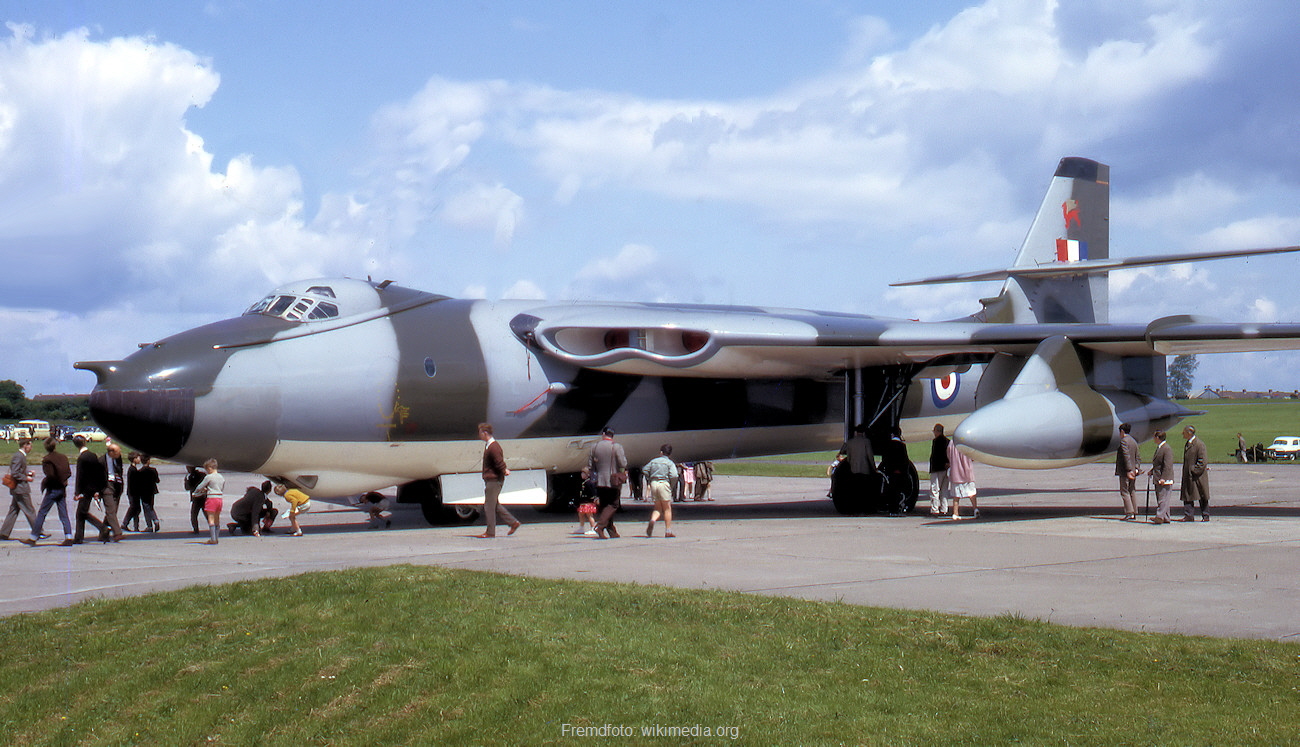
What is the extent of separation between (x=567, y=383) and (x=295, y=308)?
386cm

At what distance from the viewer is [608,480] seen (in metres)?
14.0

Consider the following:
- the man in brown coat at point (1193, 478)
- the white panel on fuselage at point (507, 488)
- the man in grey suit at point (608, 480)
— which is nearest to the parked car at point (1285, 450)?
the man in brown coat at point (1193, 478)

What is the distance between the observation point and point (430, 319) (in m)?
15.4

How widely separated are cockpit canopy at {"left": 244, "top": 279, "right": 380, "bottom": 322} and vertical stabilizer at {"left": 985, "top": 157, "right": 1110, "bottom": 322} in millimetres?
11385

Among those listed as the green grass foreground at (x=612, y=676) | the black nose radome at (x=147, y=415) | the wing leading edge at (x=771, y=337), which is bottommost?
the green grass foreground at (x=612, y=676)

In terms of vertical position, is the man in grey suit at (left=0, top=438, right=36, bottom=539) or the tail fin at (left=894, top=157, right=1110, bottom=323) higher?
the tail fin at (left=894, top=157, right=1110, bottom=323)

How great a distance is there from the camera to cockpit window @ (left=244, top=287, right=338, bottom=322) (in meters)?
Answer: 14.5

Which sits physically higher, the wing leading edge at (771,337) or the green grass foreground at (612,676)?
the wing leading edge at (771,337)

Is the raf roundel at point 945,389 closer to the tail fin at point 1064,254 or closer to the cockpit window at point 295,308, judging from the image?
the tail fin at point 1064,254

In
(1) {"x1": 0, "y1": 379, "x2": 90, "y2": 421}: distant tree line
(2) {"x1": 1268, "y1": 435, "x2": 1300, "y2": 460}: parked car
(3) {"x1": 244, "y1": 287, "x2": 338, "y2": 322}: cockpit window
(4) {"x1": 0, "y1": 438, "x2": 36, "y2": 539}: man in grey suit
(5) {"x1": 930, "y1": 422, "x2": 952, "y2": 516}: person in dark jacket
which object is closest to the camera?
(3) {"x1": 244, "y1": 287, "x2": 338, "y2": 322}: cockpit window

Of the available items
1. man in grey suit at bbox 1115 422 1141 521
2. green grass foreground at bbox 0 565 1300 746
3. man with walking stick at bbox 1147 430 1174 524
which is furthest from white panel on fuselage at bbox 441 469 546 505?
man with walking stick at bbox 1147 430 1174 524

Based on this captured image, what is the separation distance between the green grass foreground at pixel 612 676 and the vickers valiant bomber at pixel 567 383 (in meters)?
5.60

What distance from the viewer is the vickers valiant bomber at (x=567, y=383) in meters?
13.7

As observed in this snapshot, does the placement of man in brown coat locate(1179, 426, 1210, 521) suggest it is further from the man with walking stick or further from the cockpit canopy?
the cockpit canopy
